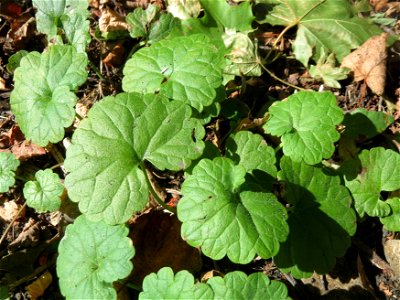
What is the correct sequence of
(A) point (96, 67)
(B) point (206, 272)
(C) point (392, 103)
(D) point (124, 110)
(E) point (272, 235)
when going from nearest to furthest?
(E) point (272, 235)
(D) point (124, 110)
(B) point (206, 272)
(C) point (392, 103)
(A) point (96, 67)

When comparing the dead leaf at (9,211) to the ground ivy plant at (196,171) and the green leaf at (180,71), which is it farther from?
the green leaf at (180,71)

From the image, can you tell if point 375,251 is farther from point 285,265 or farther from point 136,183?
point 136,183

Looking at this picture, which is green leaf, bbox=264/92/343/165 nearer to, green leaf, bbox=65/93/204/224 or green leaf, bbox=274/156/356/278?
green leaf, bbox=274/156/356/278

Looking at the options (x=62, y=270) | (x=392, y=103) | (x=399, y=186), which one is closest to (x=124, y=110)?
(x=62, y=270)

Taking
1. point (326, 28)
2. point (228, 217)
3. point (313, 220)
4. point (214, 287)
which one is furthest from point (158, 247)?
point (326, 28)

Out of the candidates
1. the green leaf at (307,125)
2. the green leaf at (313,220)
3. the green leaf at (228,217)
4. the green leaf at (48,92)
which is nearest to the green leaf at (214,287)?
the green leaf at (228,217)

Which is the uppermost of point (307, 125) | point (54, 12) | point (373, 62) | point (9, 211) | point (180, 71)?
point (54, 12)

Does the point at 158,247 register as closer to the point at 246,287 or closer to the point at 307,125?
the point at 246,287
